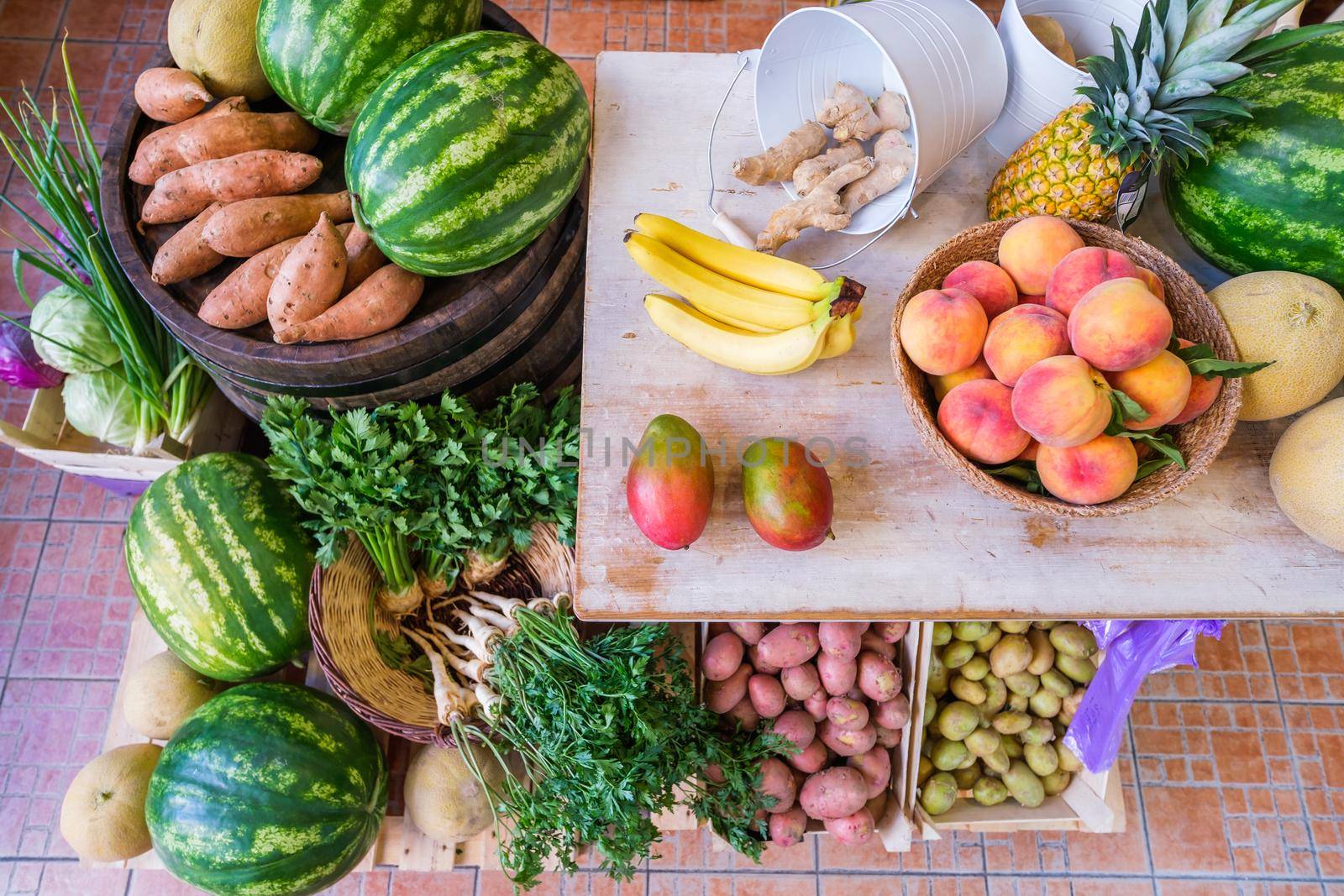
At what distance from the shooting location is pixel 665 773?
5.10 feet

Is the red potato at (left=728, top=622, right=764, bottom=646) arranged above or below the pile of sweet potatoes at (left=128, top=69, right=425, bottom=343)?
below

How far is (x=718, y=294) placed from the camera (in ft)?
4.56

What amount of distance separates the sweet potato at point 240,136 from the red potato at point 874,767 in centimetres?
178

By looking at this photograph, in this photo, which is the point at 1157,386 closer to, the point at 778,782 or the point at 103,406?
the point at 778,782

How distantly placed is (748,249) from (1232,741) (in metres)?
2.09

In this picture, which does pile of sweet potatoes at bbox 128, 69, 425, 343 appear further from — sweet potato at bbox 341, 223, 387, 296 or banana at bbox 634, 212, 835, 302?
banana at bbox 634, 212, 835, 302

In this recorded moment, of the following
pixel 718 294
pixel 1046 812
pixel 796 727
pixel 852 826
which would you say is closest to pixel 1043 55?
pixel 718 294

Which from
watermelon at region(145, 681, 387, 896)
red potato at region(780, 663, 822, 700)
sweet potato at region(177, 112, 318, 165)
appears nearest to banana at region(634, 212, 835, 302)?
sweet potato at region(177, 112, 318, 165)

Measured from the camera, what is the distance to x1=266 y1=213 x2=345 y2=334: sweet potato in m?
1.34

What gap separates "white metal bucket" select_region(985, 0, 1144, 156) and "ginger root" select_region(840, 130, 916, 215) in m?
0.25

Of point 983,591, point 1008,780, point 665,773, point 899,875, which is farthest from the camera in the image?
point 899,875

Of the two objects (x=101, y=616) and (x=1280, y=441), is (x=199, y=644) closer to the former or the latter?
(x=101, y=616)

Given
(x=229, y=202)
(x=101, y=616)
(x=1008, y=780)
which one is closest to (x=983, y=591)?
(x=1008, y=780)

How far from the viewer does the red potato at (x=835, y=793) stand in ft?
6.06
